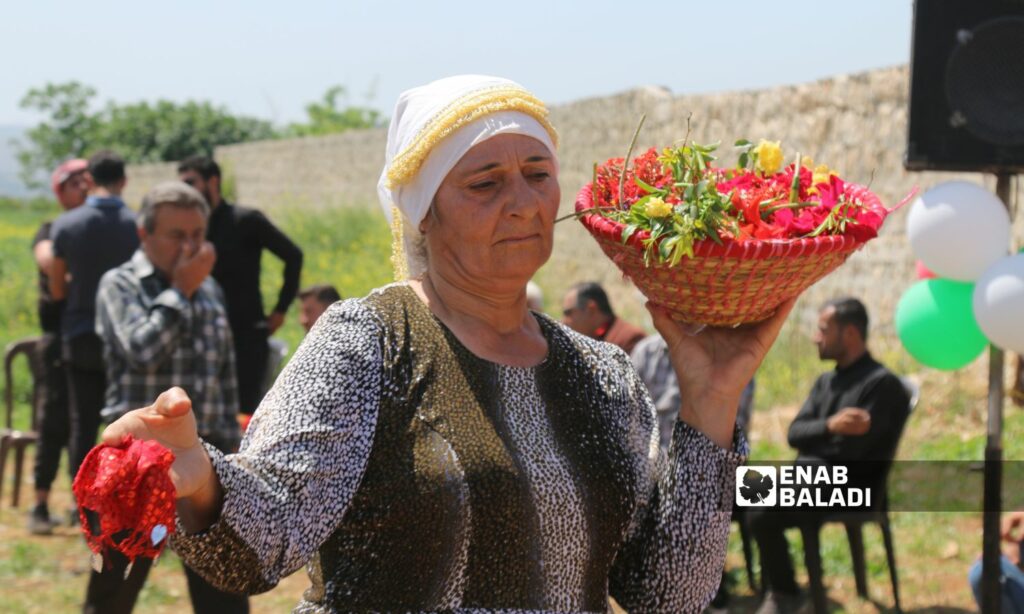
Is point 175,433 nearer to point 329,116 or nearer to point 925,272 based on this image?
point 925,272

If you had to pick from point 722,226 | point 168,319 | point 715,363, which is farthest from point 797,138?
point 722,226

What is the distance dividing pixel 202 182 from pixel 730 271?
16.3 ft

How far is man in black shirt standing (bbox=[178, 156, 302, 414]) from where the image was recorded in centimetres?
636

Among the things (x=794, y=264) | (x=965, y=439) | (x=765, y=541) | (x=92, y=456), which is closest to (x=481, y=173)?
(x=794, y=264)

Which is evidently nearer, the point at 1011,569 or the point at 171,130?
the point at 1011,569

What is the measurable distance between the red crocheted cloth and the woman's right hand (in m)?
0.02

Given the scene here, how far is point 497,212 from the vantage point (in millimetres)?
2104

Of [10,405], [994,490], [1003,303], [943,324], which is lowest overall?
[10,405]

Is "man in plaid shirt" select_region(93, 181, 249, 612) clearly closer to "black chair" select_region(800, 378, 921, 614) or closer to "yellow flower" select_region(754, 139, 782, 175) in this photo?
"black chair" select_region(800, 378, 921, 614)

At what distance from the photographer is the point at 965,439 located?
719 centimetres

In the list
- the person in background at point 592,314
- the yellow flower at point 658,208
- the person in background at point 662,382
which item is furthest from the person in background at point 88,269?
the yellow flower at point 658,208

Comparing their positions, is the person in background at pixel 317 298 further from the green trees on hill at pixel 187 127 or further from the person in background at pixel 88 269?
the green trees on hill at pixel 187 127

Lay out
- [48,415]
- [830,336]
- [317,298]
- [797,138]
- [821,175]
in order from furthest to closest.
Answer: [797,138]
[317,298]
[48,415]
[830,336]
[821,175]

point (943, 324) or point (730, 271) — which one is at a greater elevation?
point (730, 271)
